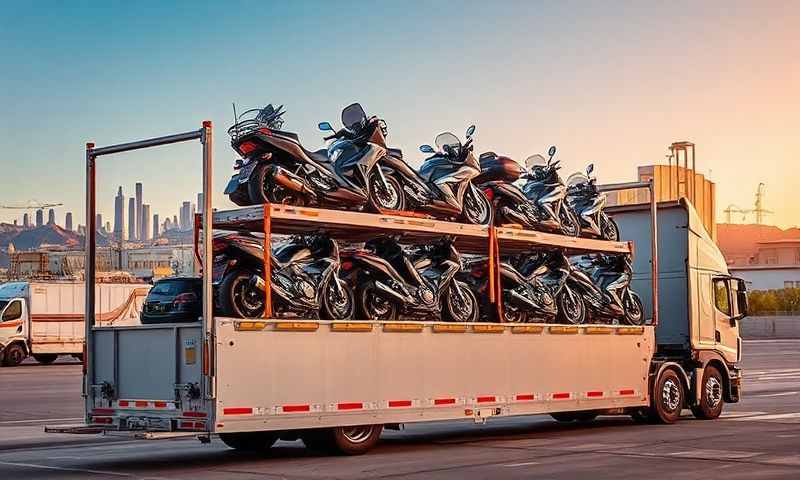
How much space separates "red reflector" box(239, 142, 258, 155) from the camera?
49.3ft

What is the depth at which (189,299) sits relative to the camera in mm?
14320

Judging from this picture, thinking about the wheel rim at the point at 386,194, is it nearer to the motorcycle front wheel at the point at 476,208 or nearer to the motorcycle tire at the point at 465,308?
the motorcycle front wheel at the point at 476,208

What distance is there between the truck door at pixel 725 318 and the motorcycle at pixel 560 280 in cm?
360

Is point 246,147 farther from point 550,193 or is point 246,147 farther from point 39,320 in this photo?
point 39,320

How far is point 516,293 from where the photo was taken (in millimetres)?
18047

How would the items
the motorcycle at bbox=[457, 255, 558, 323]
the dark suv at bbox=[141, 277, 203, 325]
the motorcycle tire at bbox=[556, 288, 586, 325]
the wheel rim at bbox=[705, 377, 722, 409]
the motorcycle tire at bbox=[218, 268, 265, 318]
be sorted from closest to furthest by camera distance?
the motorcycle tire at bbox=[218, 268, 265, 318] < the dark suv at bbox=[141, 277, 203, 325] < the motorcycle at bbox=[457, 255, 558, 323] < the motorcycle tire at bbox=[556, 288, 586, 325] < the wheel rim at bbox=[705, 377, 722, 409]

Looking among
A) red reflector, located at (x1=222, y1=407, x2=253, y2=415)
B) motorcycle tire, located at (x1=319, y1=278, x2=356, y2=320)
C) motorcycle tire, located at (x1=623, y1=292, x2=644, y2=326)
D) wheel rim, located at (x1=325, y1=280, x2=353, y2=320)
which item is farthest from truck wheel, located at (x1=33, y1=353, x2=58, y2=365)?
red reflector, located at (x1=222, y1=407, x2=253, y2=415)

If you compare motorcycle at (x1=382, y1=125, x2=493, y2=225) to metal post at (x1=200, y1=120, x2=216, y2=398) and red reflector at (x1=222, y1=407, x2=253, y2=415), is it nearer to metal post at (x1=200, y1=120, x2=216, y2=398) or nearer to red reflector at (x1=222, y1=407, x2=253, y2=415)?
metal post at (x1=200, y1=120, x2=216, y2=398)

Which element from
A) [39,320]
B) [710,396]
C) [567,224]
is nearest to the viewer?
[567,224]

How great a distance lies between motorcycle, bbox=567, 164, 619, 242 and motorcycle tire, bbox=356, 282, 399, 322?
5.09 m

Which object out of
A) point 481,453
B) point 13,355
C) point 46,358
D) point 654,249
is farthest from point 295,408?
point 46,358

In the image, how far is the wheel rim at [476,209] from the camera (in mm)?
17688

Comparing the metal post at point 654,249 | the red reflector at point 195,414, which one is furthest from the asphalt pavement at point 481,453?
the metal post at point 654,249

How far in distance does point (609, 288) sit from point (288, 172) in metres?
7.21
